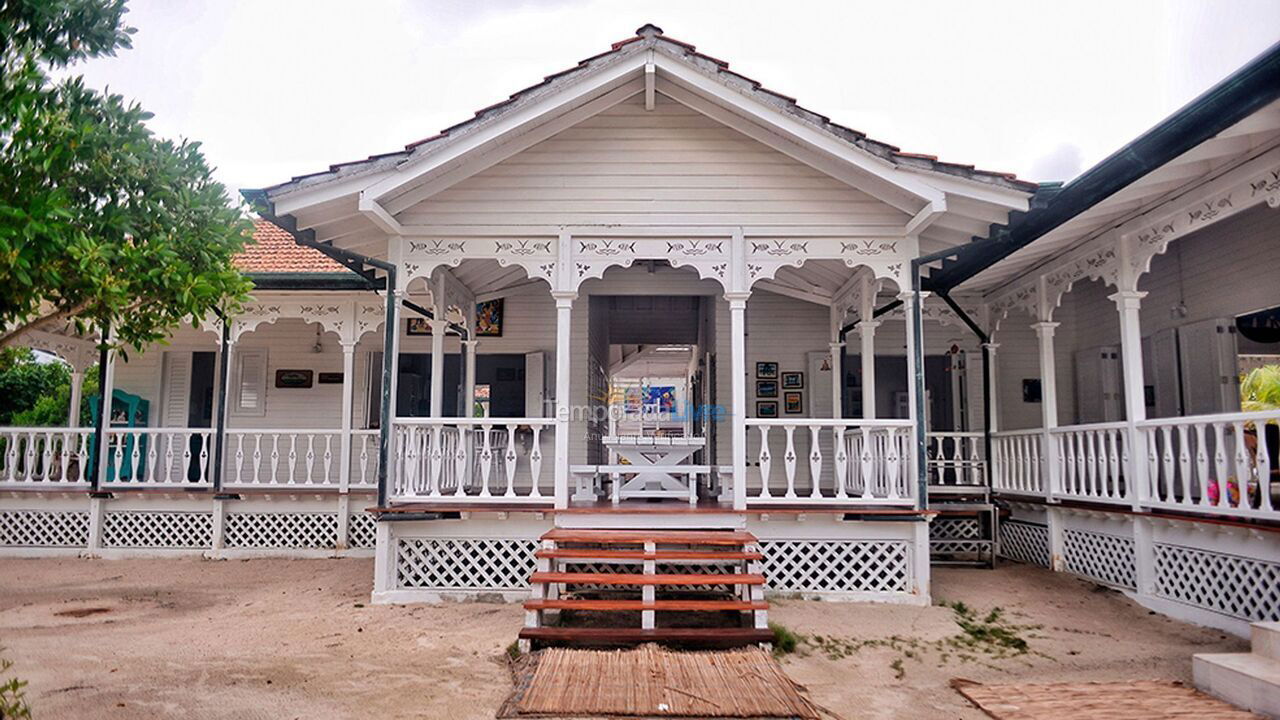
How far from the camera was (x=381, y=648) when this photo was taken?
5.22m

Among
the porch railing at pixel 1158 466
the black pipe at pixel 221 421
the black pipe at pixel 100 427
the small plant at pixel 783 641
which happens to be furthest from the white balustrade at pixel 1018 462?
the black pipe at pixel 100 427

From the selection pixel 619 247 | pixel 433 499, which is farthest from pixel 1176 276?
pixel 433 499

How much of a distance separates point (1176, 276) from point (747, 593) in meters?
6.39

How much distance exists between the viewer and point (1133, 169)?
5207mm

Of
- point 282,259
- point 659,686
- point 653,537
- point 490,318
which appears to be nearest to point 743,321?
point 653,537

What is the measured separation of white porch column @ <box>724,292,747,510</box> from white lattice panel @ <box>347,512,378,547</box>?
477 cm

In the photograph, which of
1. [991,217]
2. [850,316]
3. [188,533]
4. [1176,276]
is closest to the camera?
[991,217]

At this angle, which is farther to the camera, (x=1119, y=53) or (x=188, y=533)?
(x=1119, y=53)

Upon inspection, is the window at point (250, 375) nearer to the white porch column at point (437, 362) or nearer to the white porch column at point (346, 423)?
the white porch column at point (346, 423)

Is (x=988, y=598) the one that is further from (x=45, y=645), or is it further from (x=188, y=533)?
(x=188, y=533)

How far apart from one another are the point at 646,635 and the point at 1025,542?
521 centimetres

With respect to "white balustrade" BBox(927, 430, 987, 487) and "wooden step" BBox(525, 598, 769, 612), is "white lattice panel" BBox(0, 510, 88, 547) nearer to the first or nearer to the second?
"wooden step" BBox(525, 598, 769, 612)

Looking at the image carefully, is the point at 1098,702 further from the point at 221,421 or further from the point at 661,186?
the point at 221,421

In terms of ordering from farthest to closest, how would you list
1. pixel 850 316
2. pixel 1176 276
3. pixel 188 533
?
1. pixel 850 316
2. pixel 188 533
3. pixel 1176 276
